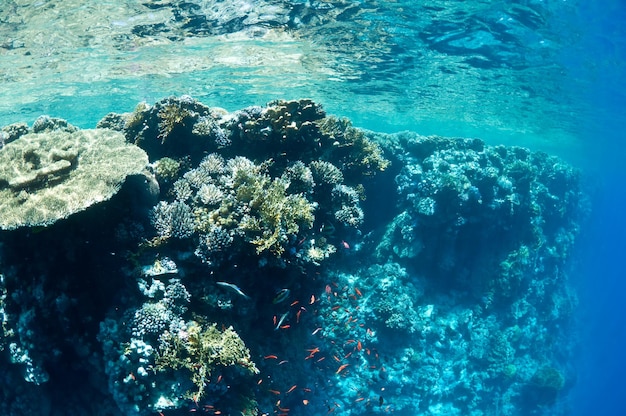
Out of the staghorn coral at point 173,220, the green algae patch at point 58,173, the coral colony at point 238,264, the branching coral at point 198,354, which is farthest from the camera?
the staghorn coral at point 173,220

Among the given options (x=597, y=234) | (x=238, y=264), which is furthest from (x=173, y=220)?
(x=597, y=234)

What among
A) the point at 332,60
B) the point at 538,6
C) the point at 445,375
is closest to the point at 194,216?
the point at 445,375

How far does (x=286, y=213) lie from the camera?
301 inches

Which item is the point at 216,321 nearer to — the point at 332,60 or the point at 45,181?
the point at 45,181

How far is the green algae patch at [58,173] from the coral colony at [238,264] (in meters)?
0.03

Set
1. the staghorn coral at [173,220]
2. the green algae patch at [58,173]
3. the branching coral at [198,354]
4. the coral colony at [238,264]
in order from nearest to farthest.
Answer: the green algae patch at [58,173] < the branching coral at [198,354] < the coral colony at [238,264] < the staghorn coral at [173,220]

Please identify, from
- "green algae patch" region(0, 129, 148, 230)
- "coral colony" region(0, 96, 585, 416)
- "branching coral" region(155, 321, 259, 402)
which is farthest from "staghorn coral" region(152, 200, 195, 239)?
"branching coral" region(155, 321, 259, 402)

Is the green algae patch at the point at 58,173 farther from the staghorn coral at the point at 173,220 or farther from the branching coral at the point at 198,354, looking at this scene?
the branching coral at the point at 198,354

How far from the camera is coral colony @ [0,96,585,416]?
6.31 m

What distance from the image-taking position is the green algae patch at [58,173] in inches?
232

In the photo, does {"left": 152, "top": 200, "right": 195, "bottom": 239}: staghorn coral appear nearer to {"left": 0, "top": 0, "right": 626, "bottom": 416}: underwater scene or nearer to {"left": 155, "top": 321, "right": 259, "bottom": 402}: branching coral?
{"left": 0, "top": 0, "right": 626, "bottom": 416}: underwater scene

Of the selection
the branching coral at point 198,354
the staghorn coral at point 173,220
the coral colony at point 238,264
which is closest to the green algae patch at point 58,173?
the coral colony at point 238,264

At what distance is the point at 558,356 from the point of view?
84.8ft

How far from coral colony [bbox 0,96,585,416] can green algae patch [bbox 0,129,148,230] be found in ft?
0.11
